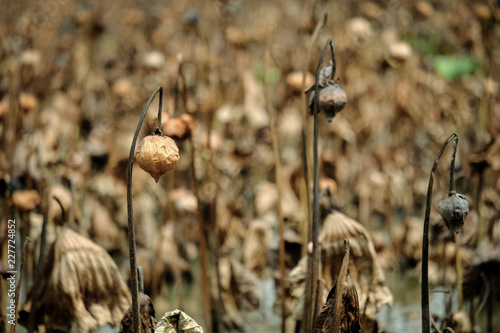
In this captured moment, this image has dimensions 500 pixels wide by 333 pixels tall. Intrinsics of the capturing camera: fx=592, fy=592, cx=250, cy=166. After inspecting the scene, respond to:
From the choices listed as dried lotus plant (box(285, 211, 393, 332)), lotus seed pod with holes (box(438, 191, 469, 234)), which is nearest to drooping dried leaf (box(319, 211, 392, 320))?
dried lotus plant (box(285, 211, 393, 332))

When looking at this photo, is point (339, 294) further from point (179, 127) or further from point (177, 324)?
point (179, 127)

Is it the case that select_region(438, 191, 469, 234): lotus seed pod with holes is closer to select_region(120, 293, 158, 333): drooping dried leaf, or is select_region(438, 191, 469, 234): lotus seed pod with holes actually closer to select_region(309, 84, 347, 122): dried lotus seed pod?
select_region(309, 84, 347, 122): dried lotus seed pod

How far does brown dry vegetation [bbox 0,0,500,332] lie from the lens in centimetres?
175

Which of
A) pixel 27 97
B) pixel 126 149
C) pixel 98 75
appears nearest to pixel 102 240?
pixel 126 149

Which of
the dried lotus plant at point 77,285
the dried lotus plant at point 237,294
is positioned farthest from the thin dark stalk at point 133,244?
the dried lotus plant at point 237,294

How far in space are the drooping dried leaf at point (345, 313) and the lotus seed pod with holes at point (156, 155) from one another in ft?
1.19

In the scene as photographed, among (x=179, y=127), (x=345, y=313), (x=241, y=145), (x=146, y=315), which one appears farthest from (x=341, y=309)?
(x=241, y=145)

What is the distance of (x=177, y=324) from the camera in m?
1.07

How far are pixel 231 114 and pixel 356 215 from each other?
2.49ft

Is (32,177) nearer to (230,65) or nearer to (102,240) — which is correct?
(102,240)

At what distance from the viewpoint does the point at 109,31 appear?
14.3 ft

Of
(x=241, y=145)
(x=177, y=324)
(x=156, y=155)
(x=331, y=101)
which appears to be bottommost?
(x=177, y=324)

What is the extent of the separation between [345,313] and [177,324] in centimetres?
31

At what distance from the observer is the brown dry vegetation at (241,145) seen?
1.75 m
